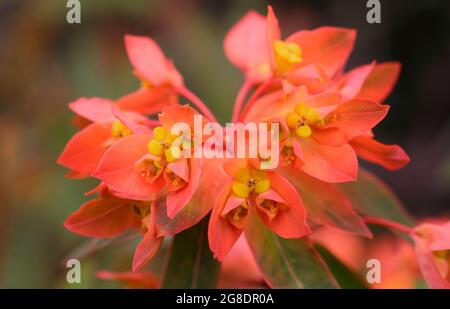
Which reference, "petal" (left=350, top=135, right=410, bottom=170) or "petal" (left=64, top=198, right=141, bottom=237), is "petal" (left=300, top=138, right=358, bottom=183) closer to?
"petal" (left=350, top=135, right=410, bottom=170)

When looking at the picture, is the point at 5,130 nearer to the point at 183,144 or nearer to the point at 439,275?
the point at 183,144

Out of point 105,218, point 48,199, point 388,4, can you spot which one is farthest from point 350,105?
point 388,4

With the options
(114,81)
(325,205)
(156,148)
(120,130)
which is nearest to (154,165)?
(156,148)

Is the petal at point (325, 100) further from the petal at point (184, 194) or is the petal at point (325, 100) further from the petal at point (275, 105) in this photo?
the petal at point (184, 194)

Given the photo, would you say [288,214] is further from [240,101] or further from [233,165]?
[240,101]

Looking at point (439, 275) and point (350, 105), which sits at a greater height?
point (350, 105)

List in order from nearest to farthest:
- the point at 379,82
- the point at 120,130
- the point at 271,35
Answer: the point at 120,130 < the point at 271,35 < the point at 379,82

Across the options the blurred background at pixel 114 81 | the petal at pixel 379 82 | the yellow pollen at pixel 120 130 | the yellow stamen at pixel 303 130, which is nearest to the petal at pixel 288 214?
the yellow stamen at pixel 303 130
